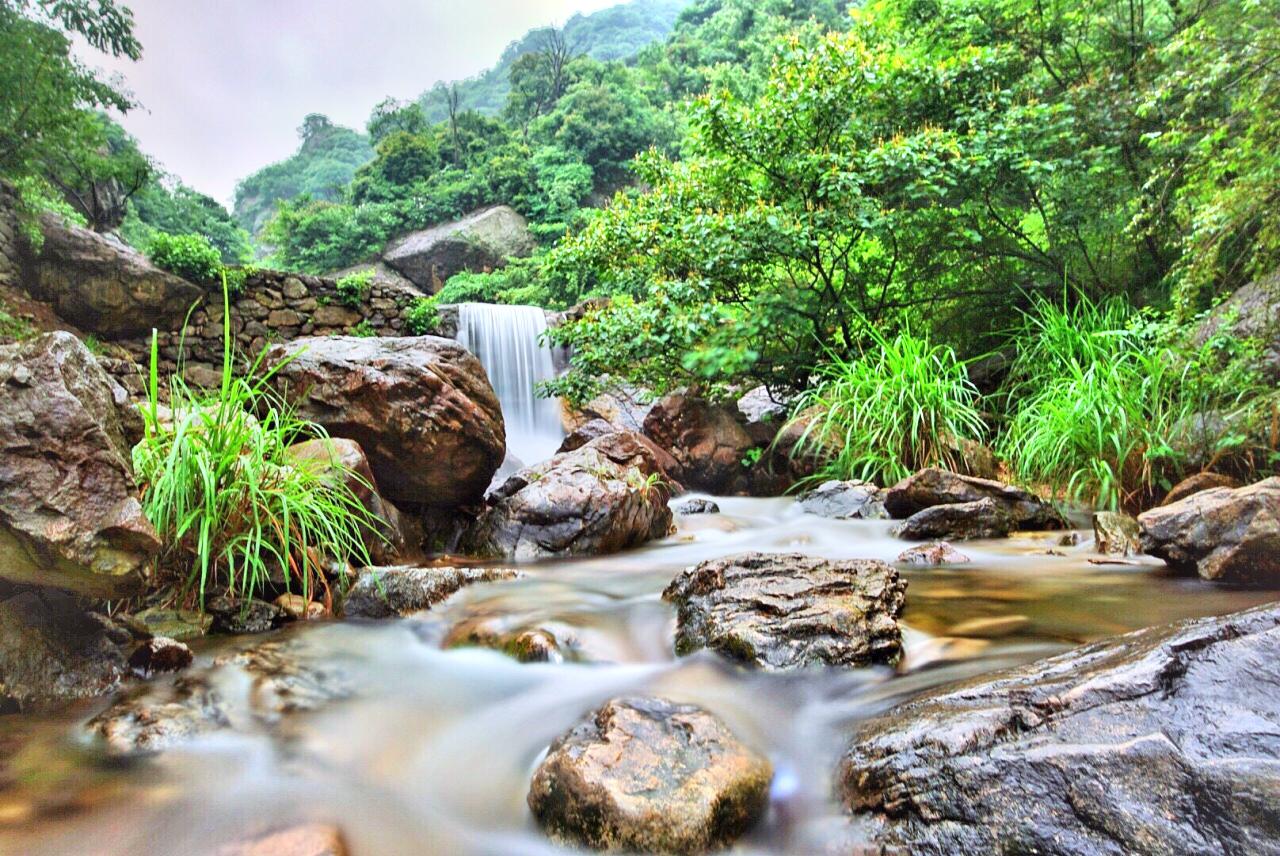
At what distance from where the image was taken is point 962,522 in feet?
13.1

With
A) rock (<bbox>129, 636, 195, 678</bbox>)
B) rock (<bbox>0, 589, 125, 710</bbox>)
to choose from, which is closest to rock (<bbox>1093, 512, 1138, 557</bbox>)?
rock (<bbox>129, 636, 195, 678</bbox>)

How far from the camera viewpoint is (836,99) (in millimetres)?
6102

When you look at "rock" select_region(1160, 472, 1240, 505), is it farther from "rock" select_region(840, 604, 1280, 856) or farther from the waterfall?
the waterfall

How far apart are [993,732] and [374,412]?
3840 millimetres

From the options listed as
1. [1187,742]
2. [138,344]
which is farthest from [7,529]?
[138,344]

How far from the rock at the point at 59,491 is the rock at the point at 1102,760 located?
7.00 feet

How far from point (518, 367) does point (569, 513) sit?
→ 24.1ft

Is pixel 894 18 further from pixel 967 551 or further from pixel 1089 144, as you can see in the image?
pixel 967 551

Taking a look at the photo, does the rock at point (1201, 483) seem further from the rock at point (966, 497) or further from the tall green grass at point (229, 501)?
the tall green grass at point (229, 501)

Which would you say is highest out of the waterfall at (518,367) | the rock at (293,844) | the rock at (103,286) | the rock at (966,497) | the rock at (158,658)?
the rock at (103,286)

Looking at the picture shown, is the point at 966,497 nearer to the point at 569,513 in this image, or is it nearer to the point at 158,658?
the point at 569,513

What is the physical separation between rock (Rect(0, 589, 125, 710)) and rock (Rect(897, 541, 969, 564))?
3.34 metres

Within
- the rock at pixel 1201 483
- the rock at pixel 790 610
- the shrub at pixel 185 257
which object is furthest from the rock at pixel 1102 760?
the shrub at pixel 185 257

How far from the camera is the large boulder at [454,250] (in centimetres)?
1995
